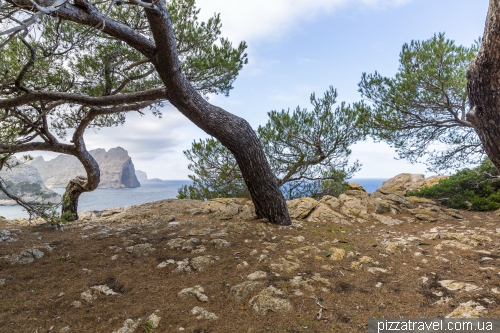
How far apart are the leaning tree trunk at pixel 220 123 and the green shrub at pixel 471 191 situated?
572 cm

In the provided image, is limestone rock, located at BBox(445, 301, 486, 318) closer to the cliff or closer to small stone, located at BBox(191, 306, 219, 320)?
small stone, located at BBox(191, 306, 219, 320)

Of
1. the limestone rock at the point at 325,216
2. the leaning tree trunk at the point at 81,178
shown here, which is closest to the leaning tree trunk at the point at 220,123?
the limestone rock at the point at 325,216

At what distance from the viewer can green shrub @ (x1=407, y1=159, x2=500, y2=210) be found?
6.94 m

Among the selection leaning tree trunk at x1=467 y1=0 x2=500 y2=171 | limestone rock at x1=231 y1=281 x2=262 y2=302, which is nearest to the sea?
limestone rock at x1=231 y1=281 x2=262 y2=302

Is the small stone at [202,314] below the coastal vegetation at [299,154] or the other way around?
below

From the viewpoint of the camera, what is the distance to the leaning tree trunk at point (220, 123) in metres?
3.74

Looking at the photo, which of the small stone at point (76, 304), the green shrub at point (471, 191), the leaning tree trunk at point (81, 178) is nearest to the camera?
the small stone at point (76, 304)

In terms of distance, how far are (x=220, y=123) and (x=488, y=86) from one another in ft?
11.6

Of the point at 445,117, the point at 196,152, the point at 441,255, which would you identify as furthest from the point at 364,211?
the point at 196,152

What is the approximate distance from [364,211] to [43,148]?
24.3ft

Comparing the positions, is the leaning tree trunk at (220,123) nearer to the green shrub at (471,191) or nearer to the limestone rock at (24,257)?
the limestone rock at (24,257)

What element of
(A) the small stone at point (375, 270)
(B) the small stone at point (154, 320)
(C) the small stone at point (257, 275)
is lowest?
(B) the small stone at point (154, 320)

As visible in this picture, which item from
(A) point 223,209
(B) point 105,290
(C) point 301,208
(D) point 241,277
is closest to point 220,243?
(D) point 241,277

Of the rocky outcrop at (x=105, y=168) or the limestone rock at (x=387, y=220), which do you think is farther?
the rocky outcrop at (x=105, y=168)
